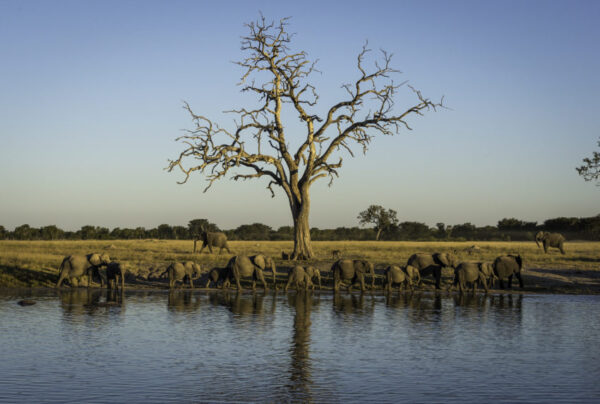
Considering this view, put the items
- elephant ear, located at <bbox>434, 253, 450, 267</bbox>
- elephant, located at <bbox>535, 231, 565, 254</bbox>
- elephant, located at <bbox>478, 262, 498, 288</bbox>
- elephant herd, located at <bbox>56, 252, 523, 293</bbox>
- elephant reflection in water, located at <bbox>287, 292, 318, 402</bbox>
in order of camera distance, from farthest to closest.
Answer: elephant, located at <bbox>535, 231, 565, 254</bbox> → elephant ear, located at <bbox>434, 253, 450, 267</bbox> → elephant, located at <bbox>478, 262, 498, 288</bbox> → elephant herd, located at <bbox>56, 252, 523, 293</bbox> → elephant reflection in water, located at <bbox>287, 292, 318, 402</bbox>

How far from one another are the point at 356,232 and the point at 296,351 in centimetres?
10867

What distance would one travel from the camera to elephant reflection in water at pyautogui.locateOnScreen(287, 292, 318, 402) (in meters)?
12.9

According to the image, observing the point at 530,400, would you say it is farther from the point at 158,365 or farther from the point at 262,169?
the point at 262,169

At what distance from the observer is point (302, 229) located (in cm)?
4428

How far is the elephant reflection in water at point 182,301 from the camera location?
79.7ft

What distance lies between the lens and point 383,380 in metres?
13.7

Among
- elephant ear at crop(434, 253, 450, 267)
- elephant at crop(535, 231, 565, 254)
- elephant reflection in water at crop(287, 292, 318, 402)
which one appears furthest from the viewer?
elephant at crop(535, 231, 565, 254)

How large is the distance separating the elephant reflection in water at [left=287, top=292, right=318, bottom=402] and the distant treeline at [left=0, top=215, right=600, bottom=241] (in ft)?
269

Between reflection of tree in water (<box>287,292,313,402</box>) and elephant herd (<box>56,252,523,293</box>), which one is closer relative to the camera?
reflection of tree in water (<box>287,292,313,402</box>)

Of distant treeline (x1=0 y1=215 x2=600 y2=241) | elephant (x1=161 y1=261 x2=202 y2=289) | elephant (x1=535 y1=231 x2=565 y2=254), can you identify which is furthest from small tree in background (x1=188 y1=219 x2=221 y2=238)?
elephant (x1=161 y1=261 x2=202 y2=289)

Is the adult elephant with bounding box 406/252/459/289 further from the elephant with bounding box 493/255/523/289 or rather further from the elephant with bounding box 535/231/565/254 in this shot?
the elephant with bounding box 535/231/565/254

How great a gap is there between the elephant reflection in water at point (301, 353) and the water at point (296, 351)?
39 mm

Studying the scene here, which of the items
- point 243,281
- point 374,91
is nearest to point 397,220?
point 374,91

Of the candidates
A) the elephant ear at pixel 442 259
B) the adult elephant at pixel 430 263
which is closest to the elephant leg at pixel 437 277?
the adult elephant at pixel 430 263
